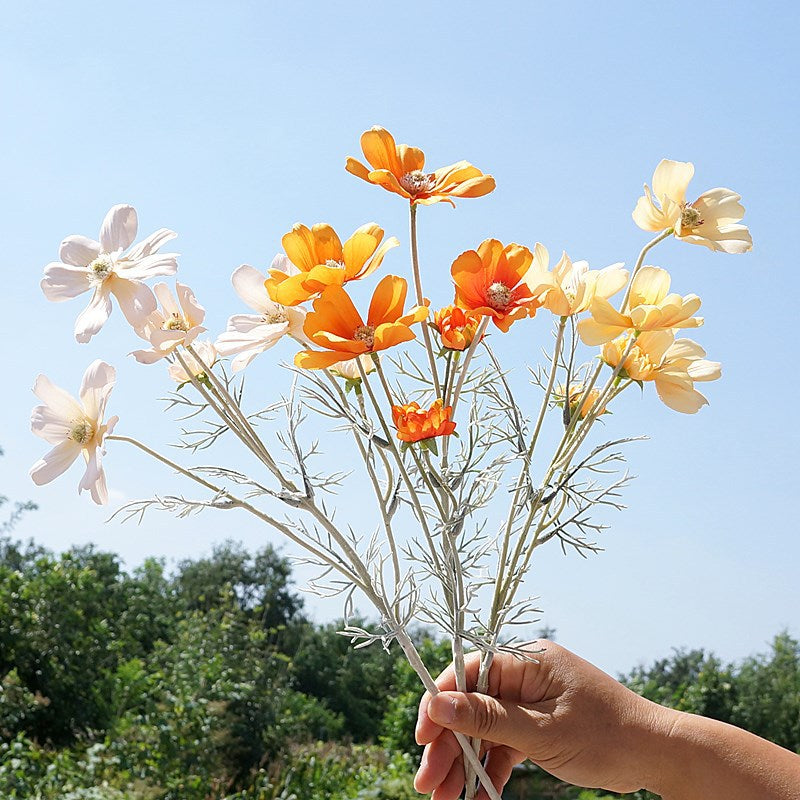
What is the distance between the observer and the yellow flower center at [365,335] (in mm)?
900

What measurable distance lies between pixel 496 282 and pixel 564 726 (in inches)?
22.7

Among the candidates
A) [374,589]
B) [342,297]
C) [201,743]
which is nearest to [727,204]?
[342,297]

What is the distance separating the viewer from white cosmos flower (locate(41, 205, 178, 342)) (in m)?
0.90

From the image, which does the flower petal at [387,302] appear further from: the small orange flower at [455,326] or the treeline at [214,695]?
the treeline at [214,695]

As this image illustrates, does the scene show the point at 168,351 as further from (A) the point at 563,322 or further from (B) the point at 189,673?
(B) the point at 189,673

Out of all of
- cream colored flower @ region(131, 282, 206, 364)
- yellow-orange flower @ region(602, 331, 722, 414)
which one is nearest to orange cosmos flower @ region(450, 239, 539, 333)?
yellow-orange flower @ region(602, 331, 722, 414)

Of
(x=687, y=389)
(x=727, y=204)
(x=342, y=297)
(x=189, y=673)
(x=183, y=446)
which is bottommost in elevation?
(x=189, y=673)

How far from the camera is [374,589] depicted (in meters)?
0.97

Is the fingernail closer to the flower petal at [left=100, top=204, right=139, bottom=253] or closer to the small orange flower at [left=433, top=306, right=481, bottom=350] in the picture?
the small orange flower at [left=433, top=306, right=481, bottom=350]

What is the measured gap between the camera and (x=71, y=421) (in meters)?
0.94

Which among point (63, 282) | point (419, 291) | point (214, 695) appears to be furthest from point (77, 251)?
point (214, 695)

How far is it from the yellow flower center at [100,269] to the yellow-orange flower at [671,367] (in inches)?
20.7

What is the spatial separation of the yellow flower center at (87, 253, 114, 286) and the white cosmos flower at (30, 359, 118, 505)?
0.08m

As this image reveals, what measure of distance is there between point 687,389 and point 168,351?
1.80 ft
